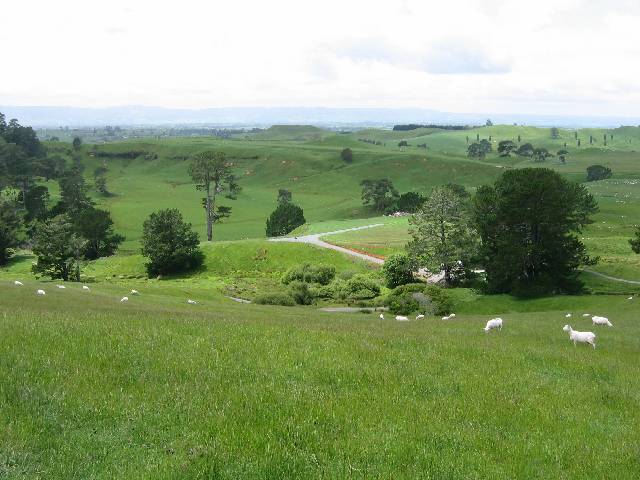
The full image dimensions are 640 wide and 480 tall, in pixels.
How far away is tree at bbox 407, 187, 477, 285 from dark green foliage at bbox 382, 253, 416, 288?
1.93 meters

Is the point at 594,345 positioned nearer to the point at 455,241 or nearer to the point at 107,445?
the point at 107,445

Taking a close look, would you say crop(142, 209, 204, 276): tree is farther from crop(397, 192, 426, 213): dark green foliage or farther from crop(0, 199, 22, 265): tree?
crop(397, 192, 426, 213): dark green foliage

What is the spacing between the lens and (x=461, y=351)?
1853 cm

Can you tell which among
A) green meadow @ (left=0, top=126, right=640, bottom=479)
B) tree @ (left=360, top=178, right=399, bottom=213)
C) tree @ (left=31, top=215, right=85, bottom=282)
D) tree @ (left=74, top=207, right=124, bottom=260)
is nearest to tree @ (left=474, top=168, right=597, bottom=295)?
green meadow @ (left=0, top=126, right=640, bottom=479)

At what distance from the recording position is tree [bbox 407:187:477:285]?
240 feet

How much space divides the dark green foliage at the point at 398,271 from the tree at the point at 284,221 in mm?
70071

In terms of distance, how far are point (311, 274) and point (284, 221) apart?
216 feet

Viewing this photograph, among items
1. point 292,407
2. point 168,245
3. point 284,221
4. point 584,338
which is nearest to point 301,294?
point 168,245

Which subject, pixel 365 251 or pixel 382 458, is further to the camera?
pixel 365 251

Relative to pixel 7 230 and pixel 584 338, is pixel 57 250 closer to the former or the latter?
pixel 7 230

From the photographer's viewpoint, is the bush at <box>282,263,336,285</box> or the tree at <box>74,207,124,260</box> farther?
the tree at <box>74,207,124,260</box>

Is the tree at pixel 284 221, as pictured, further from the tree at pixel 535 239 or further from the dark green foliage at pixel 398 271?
the tree at pixel 535 239

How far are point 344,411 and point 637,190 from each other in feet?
666

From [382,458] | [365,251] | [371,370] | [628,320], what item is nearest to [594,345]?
[371,370]
